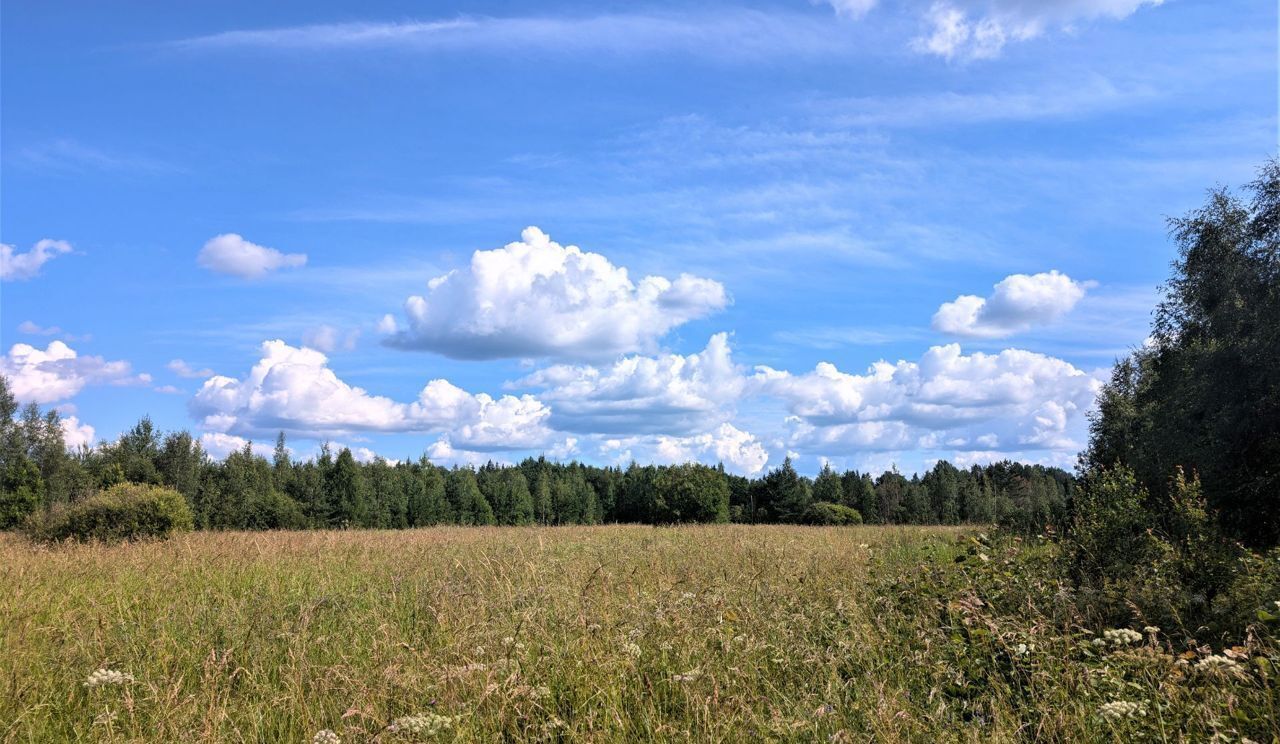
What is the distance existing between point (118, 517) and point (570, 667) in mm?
17156

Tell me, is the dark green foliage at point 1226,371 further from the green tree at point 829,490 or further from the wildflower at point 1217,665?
the green tree at point 829,490

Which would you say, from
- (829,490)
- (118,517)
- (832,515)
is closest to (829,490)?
(829,490)

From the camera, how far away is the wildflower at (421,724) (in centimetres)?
366

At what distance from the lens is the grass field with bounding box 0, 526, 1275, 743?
398 cm

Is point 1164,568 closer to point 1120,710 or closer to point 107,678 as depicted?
point 1120,710

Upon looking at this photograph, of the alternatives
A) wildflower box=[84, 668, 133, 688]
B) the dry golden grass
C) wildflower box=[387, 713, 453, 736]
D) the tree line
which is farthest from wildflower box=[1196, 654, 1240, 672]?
the tree line

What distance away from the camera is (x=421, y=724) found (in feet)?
12.2

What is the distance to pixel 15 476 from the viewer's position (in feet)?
155

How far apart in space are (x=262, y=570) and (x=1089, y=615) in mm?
8995

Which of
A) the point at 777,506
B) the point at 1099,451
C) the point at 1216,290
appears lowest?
the point at 777,506

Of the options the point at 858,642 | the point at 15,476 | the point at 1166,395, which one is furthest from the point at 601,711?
the point at 15,476

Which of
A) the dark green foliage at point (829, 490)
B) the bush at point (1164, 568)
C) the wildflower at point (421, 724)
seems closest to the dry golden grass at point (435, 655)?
the wildflower at point (421, 724)

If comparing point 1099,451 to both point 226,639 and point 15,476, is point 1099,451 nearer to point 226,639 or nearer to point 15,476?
point 226,639

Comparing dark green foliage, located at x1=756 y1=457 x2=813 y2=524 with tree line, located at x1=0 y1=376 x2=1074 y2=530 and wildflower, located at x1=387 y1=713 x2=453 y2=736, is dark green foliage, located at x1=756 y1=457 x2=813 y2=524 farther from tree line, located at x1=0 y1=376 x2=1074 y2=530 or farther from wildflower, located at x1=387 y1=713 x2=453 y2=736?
wildflower, located at x1=387 y1=713 x2=453 y2=736
